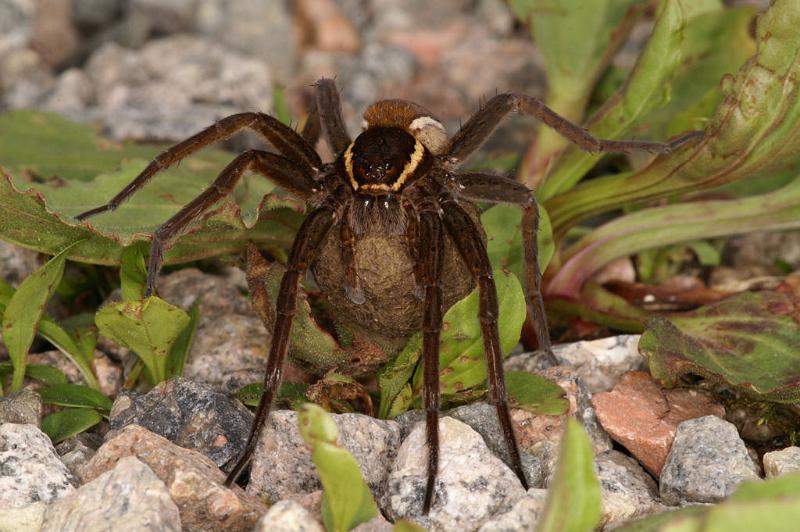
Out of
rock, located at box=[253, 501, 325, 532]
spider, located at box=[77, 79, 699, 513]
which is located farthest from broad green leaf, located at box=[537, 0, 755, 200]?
rock, located at box=[253, 501, 325, 532]

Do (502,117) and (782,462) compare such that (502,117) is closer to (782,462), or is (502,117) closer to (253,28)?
(782,462)

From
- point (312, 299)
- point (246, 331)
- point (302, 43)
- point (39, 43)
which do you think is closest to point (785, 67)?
point (312, 299)

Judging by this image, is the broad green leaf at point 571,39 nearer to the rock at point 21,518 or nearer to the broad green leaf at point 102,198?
the broad green leaf at point 102,198

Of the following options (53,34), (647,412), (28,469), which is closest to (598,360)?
(647,412)

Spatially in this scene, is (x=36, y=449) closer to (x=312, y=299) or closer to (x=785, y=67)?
(x=312, y=299)

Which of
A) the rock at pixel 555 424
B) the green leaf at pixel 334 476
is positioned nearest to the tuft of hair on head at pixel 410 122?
the rock at pixel 555 424
